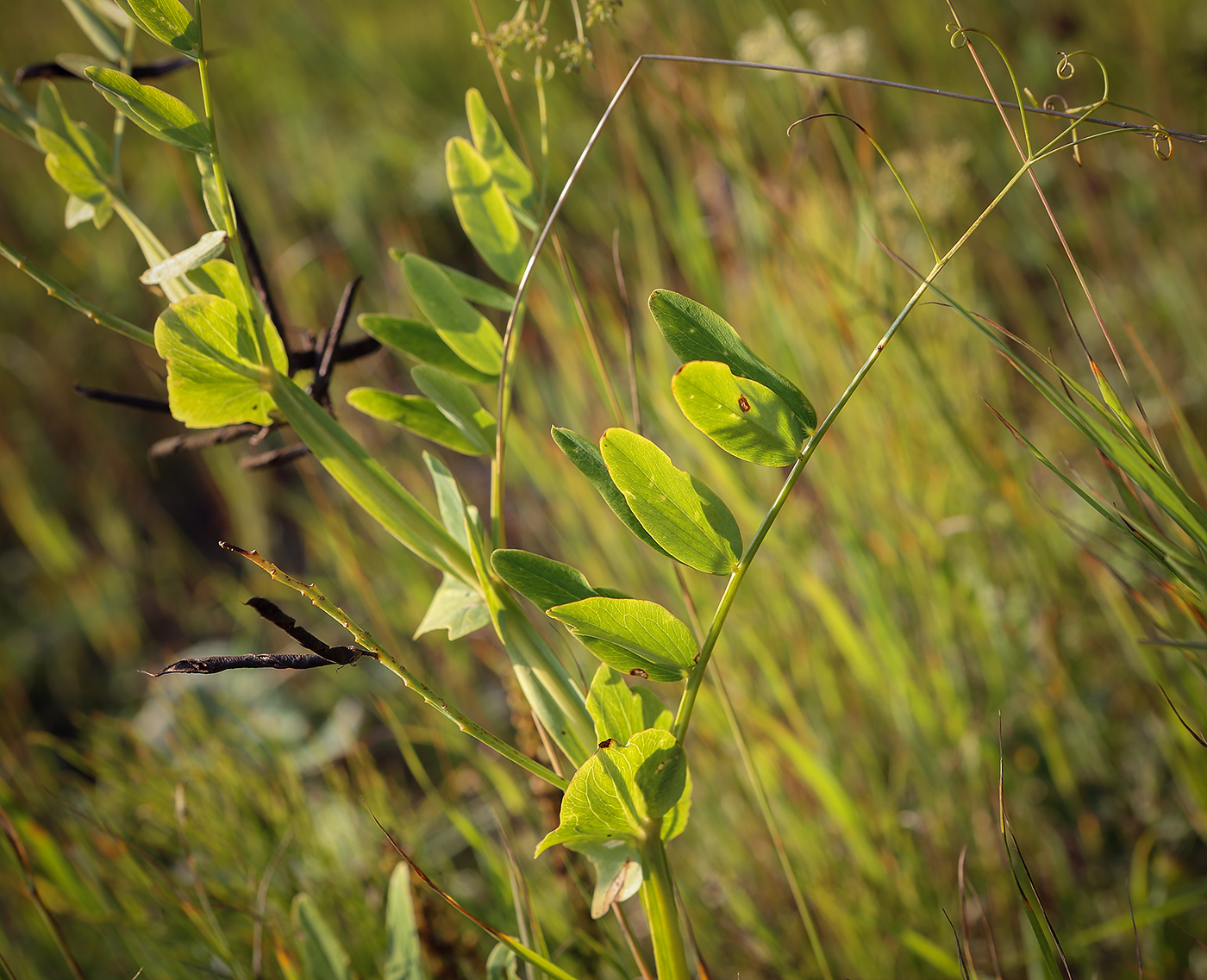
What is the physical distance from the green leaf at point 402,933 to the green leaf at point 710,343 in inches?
13.2

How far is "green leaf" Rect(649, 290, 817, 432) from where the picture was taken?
25cm

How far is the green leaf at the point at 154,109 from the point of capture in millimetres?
241

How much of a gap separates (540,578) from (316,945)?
1.07 feet

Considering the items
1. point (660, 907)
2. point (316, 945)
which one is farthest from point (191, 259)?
point (316, 945)

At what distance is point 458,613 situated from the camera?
300 mm

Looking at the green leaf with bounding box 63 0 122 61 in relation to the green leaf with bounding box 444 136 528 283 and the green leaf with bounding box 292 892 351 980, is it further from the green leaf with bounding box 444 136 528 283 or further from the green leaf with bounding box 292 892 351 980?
the green leaf with bounding box 292 892 351 980

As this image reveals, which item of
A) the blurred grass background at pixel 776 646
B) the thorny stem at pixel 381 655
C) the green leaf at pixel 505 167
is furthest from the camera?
the blurred grass background at pixel 776 646

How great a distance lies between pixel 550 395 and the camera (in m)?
1.09

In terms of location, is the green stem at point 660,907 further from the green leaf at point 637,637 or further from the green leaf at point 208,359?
the green leaf at point 208,359

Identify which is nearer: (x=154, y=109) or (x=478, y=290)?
(x=154, y=109)

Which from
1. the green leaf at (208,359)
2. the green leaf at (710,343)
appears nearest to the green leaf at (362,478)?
the green leaf at (208,359)

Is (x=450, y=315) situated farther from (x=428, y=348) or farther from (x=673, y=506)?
(x=673, y=506)

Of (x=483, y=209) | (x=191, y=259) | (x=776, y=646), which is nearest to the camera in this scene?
(x=191, y=259)

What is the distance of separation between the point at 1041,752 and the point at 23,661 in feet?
5.53
